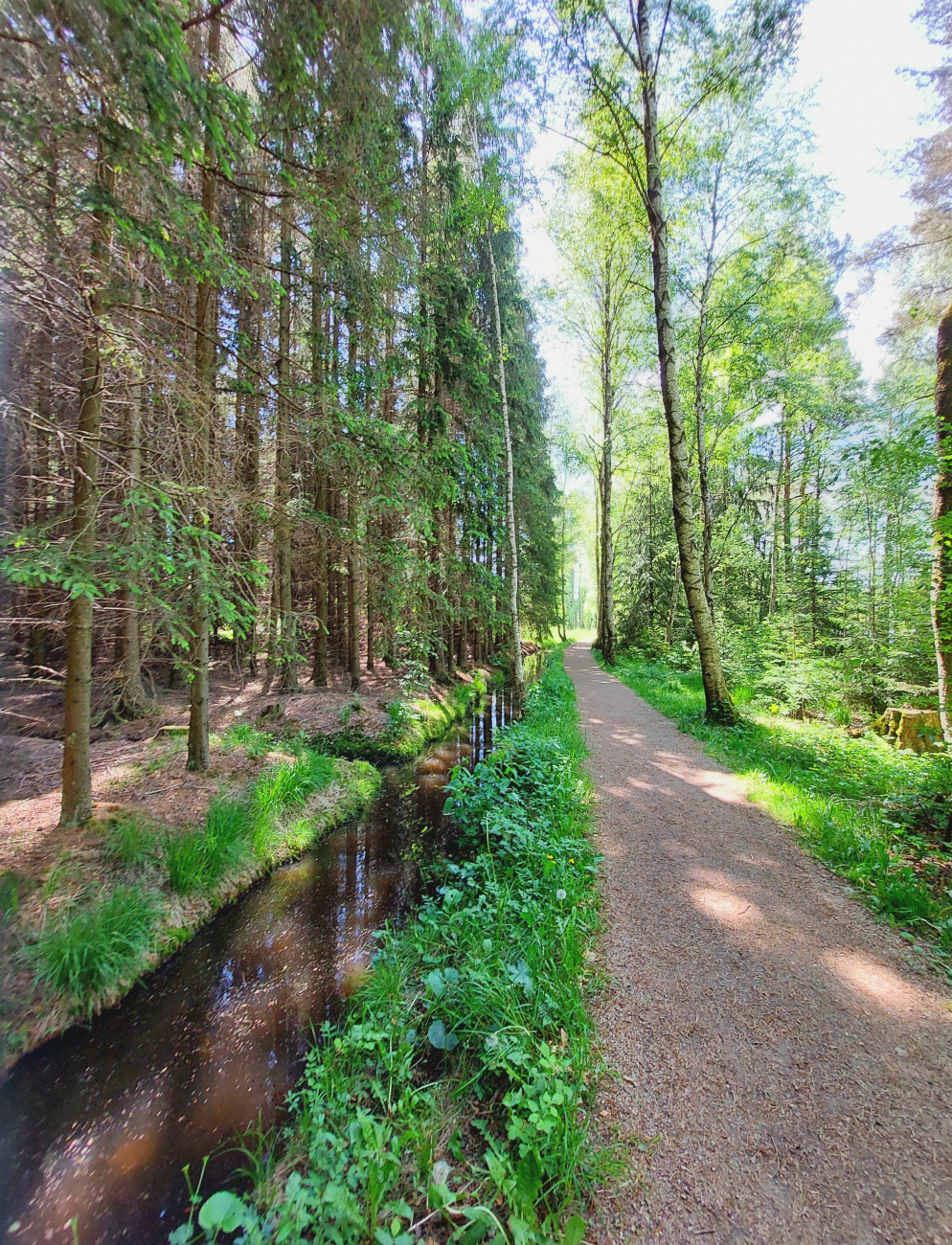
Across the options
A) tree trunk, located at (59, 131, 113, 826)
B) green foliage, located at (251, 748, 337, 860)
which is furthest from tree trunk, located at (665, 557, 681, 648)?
tree trunk, located at (59, 131, 113, 826)

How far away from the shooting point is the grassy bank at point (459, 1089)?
1.73 metres

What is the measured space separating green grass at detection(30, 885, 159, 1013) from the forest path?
11.6 ft

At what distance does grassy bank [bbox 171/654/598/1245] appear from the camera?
1.73 metres

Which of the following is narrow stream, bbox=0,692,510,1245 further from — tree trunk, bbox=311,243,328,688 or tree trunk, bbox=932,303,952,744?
tree trunk, bbox=932,303,952,744

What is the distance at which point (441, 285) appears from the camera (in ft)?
28.1

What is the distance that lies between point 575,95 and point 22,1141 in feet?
46.9

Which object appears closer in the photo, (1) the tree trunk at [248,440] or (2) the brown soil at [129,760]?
(2) the brown soil at [129,760]

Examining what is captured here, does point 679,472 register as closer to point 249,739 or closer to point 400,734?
point 400,734

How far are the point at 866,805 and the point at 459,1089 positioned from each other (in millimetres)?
4728

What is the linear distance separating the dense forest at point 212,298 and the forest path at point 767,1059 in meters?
3.85

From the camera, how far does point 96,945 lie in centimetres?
332

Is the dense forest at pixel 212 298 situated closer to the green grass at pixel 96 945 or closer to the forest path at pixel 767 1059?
the green grass at pixel 96 945

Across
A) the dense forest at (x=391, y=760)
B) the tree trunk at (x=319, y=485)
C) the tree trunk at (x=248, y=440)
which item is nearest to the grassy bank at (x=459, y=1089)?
the dense forest at (x=391, y=760)

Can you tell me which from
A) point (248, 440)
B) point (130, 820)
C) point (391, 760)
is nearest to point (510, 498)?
point (248, 440)
